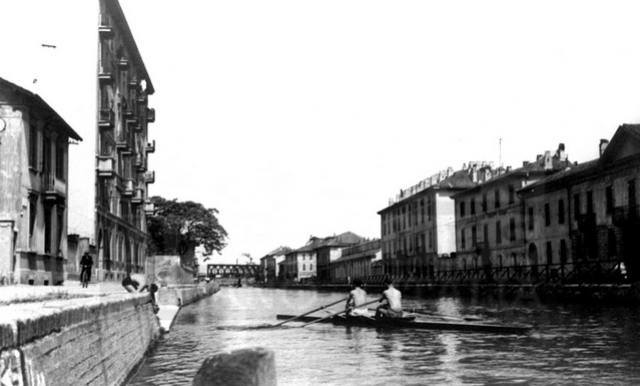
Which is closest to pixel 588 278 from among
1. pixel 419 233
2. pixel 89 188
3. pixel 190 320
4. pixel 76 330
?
pixel 190 320

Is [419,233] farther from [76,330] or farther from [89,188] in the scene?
[76,330]

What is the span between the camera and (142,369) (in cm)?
1540

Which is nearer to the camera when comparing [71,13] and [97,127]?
[71,13]

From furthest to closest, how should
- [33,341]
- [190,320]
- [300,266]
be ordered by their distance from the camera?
1. [300,266]
2. [190,320]
3. [33,341]

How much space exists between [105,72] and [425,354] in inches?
1432

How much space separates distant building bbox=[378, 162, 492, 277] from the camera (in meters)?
82.9

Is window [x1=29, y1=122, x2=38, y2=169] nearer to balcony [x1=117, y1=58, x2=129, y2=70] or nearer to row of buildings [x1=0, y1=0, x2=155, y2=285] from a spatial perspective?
row of buildings [x1=0, y1=0, x2=155, y2=285]

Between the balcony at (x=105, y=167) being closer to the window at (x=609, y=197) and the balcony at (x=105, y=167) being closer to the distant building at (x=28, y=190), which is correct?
the distant building at (x=28, y=190)

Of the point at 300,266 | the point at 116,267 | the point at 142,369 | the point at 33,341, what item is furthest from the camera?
the point at 300,266

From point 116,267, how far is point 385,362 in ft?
123

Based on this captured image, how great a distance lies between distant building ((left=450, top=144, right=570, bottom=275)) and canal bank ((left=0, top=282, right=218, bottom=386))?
49.3 metres

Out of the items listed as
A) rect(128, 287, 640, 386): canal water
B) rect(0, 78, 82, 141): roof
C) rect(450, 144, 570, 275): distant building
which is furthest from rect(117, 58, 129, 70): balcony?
rect(128, 287, 640, 386): canal water

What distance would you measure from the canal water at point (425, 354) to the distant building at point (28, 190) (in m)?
8.00

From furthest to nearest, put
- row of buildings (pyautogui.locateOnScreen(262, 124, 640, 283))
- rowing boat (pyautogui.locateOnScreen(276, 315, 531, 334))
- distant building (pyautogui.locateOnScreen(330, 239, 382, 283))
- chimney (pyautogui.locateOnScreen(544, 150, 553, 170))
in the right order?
distant building (pyautogui.locateOnScreen(330, 239, 382, 283)), chimney (pyautogui.locateOnScreen(544, 150, 553, 170)), row of buildings (pyautogui.locateOnScreen(262, 124, 640, 283)), rowing boat (pyautogui.locateOnScreen(276, 315, 531, 334))
